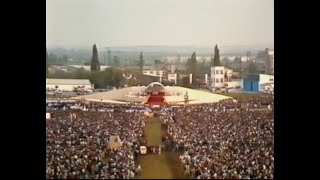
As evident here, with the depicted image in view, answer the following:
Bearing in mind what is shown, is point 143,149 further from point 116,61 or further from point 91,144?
point 116,61

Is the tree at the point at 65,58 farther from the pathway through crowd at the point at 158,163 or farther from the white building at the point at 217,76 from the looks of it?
the white building at the point at 217,76

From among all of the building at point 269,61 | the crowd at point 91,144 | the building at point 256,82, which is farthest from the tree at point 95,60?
the building at point 269,61

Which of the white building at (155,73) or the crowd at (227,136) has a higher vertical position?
the white building at (155,73)

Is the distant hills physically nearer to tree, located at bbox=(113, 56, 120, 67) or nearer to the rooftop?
tree, located at bbox=(113, 56, 120, 67)

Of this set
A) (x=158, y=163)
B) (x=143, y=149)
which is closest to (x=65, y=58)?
(x=143, y=149)

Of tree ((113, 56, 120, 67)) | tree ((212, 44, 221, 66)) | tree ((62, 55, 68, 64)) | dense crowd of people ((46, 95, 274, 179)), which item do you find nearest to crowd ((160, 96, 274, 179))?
dense crowd of people ((46, 95, 274, 179))
